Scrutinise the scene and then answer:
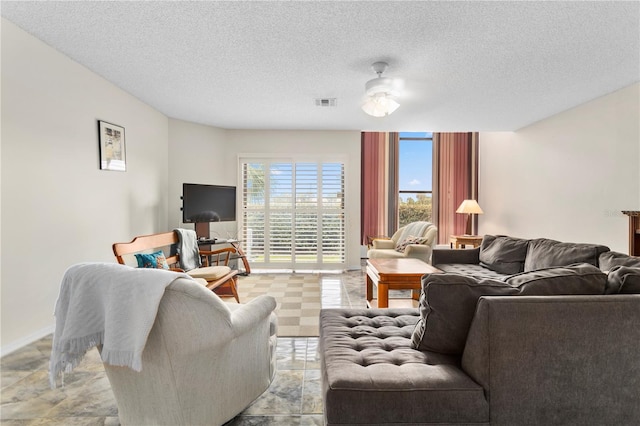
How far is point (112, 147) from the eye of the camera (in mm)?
3709

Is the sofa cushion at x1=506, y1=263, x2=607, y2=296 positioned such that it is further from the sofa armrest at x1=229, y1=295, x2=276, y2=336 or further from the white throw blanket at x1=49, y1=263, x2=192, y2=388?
the white throw blanket at x1=49, y1=263, x2=192, y2=388

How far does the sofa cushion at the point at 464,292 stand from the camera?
140 cm

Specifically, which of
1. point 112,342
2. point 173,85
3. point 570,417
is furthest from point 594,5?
point 173,85

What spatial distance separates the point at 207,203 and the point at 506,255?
3.94m

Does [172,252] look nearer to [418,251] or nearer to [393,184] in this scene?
[418,251]

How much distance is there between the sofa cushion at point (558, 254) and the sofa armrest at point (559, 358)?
1.92 meters

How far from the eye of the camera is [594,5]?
2.15 metres

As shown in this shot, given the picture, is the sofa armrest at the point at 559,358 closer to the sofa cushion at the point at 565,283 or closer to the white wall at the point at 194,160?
the sofa cushion at the point at 565,283

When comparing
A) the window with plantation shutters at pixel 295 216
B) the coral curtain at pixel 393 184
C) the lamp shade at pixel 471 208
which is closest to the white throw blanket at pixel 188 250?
the window with plantation shutters at pixel 295 216

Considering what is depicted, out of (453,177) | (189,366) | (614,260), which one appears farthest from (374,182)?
(189,366)

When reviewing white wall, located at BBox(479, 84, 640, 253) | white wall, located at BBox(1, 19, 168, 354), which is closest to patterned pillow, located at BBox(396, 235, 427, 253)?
white wall, located at BBox(479, 84, 640, 253)

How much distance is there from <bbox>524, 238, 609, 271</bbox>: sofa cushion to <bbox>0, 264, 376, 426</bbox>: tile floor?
2318 mm

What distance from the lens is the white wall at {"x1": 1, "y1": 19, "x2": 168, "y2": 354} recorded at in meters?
2.53

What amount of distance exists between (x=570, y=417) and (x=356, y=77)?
3.04 meters
